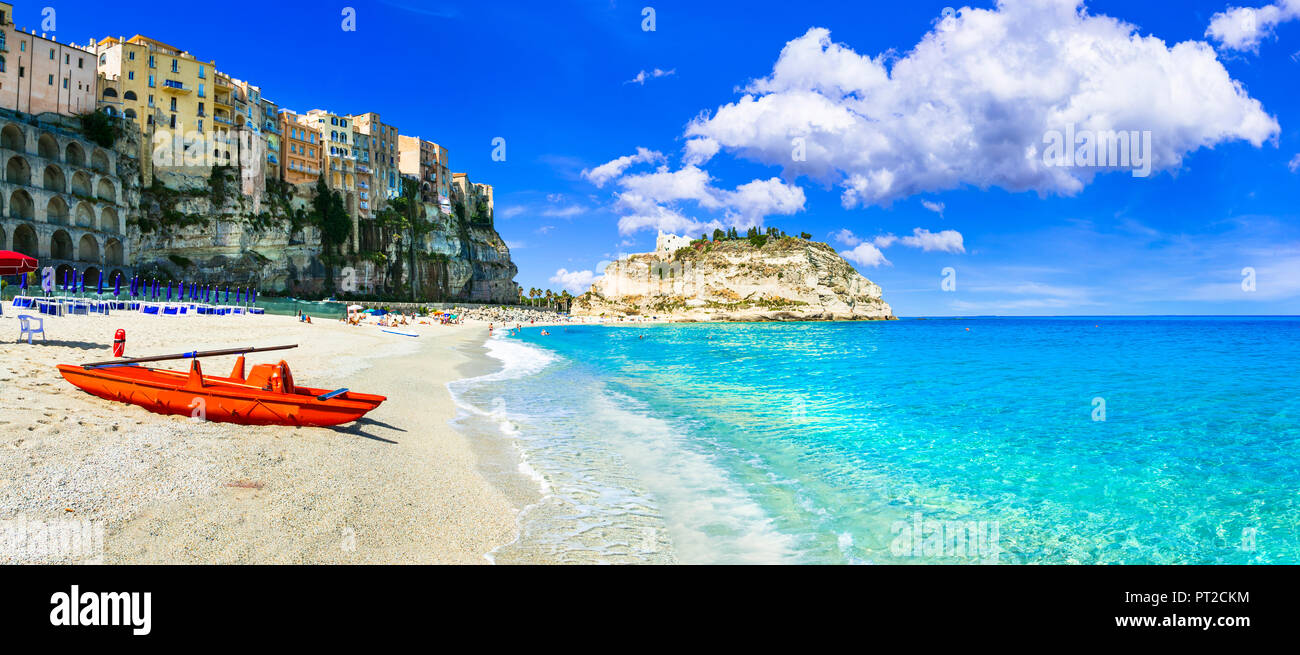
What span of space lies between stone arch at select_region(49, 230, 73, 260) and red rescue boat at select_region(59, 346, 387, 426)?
67600 mm

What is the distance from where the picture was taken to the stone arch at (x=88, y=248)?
5919cm

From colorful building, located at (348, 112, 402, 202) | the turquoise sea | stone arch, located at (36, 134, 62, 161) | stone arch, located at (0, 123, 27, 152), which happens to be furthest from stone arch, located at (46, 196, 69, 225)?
the turquoise sea

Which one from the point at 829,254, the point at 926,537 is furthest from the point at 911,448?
the point at 829,254

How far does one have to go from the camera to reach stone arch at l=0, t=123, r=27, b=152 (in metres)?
55.0

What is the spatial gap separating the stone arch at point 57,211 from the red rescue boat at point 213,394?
6913 centimetres

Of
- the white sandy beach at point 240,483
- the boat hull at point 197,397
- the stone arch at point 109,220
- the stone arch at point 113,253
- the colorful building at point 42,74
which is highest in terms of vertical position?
the colorful building at point 42,74

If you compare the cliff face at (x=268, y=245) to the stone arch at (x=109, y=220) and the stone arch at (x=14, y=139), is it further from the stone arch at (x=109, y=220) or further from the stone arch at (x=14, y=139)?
the stone arch at (x=14, y=139)

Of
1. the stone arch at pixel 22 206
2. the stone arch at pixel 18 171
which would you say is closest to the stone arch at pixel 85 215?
the stone arch at pixel 22 206

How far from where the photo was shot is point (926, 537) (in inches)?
323

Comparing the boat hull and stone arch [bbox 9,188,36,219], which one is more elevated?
stone arch [bbox 9,188,36,219]

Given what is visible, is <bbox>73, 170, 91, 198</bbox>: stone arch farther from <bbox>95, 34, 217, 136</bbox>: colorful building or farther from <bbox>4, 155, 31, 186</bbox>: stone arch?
<bbox>95, 34, 217, 136</bbox>: colorful building

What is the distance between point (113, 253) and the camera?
6275 cm

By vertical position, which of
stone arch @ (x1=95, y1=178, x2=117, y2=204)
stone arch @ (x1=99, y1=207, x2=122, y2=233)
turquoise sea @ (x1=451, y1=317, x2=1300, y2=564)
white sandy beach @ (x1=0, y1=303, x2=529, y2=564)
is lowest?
turquoise sea @ (x1=451, y1=317, x2=1300, y2=564)
